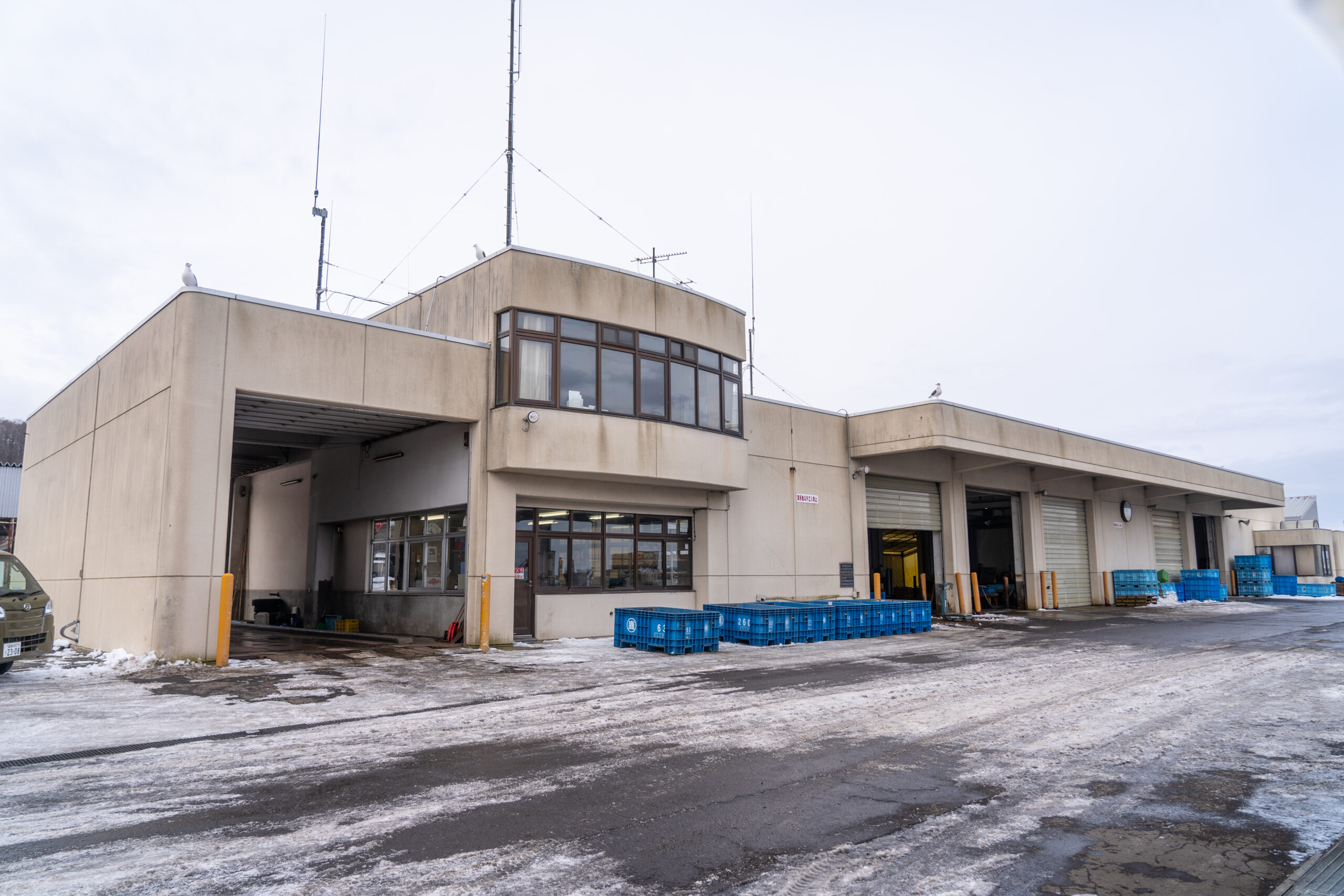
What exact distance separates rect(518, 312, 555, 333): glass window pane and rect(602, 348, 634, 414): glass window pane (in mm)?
1296

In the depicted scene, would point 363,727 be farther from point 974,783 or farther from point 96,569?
point 96,569

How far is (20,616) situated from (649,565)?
12.3m

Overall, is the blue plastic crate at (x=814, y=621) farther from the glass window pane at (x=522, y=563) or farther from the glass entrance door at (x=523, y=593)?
the glass window pane at (x=522, y=563)

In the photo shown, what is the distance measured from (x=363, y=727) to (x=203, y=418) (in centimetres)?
759

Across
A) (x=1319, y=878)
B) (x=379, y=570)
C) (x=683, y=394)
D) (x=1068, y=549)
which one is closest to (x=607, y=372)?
(x=683, y=394)

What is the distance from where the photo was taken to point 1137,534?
39.8 m

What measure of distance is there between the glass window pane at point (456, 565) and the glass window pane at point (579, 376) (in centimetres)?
380

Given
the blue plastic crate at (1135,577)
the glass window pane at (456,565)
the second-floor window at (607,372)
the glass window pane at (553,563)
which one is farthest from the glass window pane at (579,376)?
the blue plastic crate at (1135,577)

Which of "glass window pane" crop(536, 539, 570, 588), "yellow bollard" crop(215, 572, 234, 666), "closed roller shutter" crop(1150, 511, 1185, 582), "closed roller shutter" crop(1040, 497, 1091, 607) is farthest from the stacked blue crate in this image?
"yellow bollard" crop(215, 572, 234, 666)

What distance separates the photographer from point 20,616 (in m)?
11.9

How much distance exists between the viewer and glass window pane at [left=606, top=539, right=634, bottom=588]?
1989cm

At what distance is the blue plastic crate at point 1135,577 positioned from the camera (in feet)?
116

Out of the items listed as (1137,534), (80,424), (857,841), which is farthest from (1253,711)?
(1137,534)

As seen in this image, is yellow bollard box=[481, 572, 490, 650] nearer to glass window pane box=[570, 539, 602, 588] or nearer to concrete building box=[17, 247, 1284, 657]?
concrete building box=[17, 247, 1284, 657]
